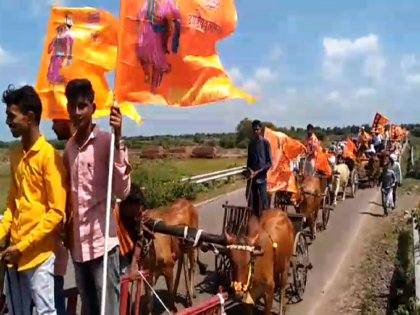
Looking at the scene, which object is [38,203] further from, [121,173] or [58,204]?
[121,173]

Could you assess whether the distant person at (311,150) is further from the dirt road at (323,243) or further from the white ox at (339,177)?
the white ox at (339,177)

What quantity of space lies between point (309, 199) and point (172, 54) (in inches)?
384

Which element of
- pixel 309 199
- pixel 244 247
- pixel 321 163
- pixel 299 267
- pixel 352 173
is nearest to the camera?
→ pixel 244 247

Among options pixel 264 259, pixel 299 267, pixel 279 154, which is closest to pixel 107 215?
pixel 264 259

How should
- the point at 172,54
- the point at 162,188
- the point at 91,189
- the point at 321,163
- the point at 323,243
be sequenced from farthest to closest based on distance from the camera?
the point at 162,188
the point at 321,163
the point at 323,243
the point at 172,54
the point at 91,189

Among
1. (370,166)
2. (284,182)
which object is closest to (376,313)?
(284,182)

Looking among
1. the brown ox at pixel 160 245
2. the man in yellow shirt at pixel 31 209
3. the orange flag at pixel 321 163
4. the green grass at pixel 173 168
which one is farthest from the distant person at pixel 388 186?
the man in yellow shirt at pixel 31 209

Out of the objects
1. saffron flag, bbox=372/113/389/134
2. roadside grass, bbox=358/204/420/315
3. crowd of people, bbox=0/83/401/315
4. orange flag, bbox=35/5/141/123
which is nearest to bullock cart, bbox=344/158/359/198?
roadside grass, bbox=358/204/420/315

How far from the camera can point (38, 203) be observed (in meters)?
3.91

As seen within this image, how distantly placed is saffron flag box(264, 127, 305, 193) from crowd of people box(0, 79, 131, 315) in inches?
298

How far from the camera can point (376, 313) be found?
8500 mm

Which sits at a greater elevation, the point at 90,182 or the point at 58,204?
the point at 90,182

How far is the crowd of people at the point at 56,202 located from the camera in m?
3.90

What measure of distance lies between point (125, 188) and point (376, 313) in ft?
19.0
